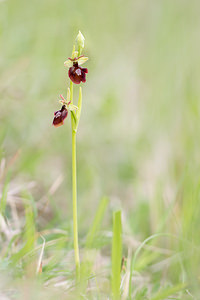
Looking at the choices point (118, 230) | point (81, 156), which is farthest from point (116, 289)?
point (81, 156)

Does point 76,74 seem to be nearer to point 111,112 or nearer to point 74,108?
point 74,108

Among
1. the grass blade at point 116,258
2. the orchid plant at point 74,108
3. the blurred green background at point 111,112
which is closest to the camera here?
the grass blade at point 116,258

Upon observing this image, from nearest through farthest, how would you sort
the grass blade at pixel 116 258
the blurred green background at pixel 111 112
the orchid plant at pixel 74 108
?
the grass blade at pixel 116 258 < the orchid plant at pixel 74 108 < the blurred green background at pixel 111 112

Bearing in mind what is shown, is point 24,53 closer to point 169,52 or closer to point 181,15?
point 169,52

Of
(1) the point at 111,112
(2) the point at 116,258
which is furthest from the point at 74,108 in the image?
(1) the point at 111,112

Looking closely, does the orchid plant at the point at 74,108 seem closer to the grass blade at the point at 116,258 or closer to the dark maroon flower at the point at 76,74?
the dark maroon flower at the point at 76,74

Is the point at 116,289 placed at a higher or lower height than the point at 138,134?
lower

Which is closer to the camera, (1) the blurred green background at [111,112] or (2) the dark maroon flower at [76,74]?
(2) the dark maroon flower at [76,74]

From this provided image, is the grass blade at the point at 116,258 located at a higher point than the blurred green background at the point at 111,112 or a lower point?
lower

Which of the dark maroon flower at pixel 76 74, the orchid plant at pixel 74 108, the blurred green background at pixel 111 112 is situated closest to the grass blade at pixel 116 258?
the orchid plant at pixel 74 108
